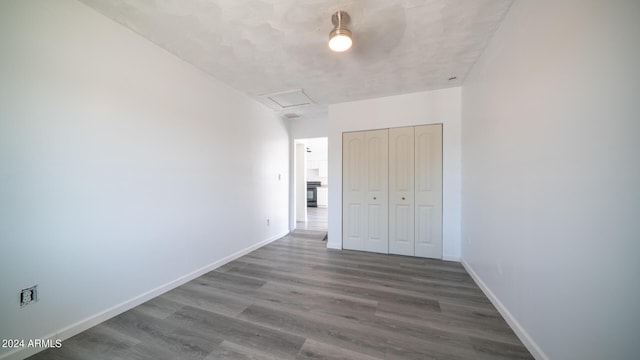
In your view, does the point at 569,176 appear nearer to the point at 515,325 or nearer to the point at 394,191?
the point at 515,325

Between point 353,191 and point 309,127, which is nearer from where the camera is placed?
point 353,191

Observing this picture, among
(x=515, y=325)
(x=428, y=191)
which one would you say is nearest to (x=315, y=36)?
(x=428, y=191)

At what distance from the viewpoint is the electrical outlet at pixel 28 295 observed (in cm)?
145

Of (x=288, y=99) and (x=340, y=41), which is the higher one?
(x=288, y=99)

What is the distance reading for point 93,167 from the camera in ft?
5.84

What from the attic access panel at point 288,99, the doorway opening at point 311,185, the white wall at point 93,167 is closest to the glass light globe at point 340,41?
the attic access panel at point 288,99

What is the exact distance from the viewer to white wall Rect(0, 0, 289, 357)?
1426 mm

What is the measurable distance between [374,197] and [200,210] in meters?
2.68

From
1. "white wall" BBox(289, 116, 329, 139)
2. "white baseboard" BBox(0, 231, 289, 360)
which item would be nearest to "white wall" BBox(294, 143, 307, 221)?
"white wall" BBox(289, 116, 329, 139)

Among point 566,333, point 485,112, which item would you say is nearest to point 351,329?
point 566,333

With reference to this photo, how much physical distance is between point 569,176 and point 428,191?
7.35 ft

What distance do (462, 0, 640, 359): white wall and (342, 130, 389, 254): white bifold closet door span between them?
A: 1.70 m

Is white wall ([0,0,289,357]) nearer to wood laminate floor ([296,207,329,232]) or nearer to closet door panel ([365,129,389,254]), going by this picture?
closet door panel ([365,129,389,254])

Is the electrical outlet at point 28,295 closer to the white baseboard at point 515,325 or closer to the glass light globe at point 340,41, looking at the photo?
the glass light globe at point 340,41
